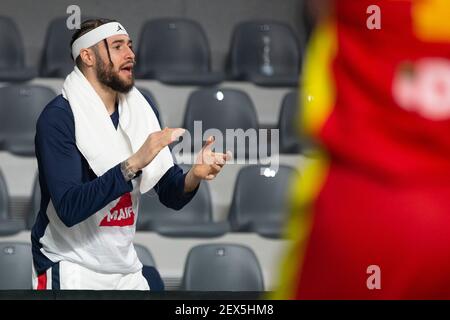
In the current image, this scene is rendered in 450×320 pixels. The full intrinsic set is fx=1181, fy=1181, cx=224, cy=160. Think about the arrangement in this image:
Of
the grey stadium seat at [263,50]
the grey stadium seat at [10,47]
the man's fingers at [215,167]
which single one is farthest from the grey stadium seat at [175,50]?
the man's fingers at [215,167]

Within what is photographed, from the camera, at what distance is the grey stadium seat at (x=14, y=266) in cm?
288

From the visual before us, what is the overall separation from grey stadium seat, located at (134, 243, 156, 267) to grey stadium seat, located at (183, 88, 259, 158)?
0.72 m

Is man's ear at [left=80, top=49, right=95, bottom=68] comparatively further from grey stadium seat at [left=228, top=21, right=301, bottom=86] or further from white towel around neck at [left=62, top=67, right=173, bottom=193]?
grey stadium seat at [left=228, top=21, right=301, bottom=86]

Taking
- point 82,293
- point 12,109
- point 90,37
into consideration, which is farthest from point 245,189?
point 82,293

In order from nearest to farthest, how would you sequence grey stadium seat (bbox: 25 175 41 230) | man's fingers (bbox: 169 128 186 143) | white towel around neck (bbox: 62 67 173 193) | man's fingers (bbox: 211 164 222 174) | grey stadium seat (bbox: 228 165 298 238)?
man's fingers (bbox: 169 128 186 143)
man's fingers (bbox: 211 164 222 174)
white towel around neck (bbox: 62 67 173 193)
grey stadium seat (bbox: 25 175 41 230)
grey stadium seat (bbox: 228 165 298 238)

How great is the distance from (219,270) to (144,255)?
0.69 feet

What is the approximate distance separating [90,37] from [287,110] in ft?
4.45

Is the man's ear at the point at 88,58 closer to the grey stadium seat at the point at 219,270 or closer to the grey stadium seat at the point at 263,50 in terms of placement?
the grey stadium seat at the point at 219,270

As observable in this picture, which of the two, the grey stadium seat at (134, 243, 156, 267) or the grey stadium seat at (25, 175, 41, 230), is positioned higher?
the grey stadium seat at (25, 175, 41, 230)

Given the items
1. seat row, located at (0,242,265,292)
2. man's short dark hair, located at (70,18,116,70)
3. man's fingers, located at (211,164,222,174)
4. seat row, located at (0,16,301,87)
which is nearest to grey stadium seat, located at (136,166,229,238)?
seat row, located at (0,242,265,292)

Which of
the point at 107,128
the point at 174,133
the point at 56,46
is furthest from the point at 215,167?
the point at 56,46

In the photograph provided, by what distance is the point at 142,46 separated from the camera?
4.06 m

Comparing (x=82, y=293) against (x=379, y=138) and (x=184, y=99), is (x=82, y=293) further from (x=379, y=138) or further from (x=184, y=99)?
(x=184, y=99)

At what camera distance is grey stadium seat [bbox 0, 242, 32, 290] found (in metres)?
2.88
